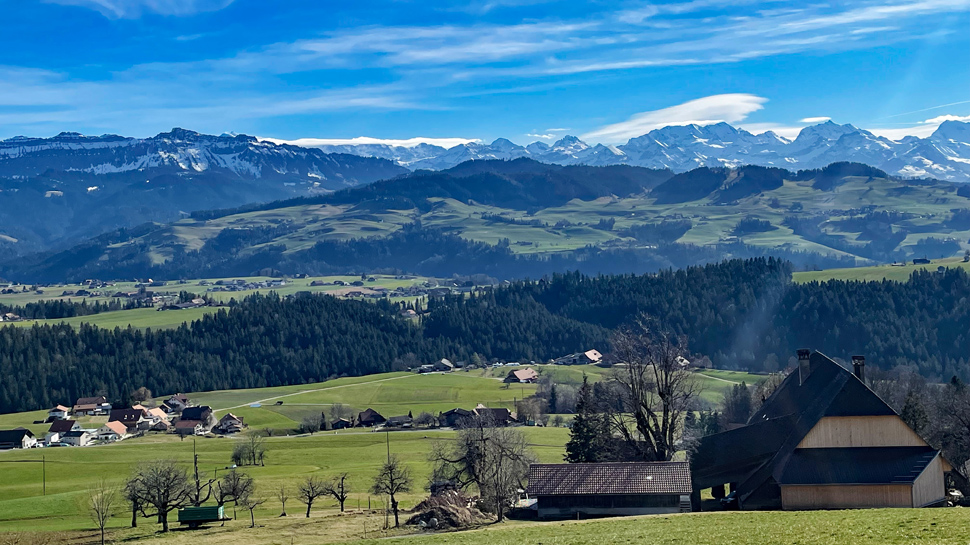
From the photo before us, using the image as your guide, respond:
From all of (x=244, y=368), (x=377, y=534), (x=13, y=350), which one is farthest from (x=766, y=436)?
(x=13, y=350)

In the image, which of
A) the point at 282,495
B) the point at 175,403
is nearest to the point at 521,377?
the point at 175,403

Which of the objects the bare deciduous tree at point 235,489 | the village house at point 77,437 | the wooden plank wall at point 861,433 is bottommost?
the village house at point 77,437

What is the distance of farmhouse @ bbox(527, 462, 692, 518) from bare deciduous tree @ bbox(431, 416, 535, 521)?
2.39m

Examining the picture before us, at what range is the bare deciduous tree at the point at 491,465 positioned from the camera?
2205 inches

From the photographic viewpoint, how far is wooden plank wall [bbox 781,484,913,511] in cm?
4903

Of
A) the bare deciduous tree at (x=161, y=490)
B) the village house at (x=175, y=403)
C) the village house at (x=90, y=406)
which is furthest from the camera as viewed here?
the village house at (x=175, y=403)

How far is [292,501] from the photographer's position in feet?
230

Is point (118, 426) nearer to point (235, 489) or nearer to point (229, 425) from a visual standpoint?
point (229, 425)

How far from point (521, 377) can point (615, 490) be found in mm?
115005

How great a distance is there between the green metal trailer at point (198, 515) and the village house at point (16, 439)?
253 ft

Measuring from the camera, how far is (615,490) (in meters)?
54.1

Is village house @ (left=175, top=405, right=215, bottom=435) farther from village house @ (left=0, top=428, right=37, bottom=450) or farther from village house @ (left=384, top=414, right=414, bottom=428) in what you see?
village house @ (left=384, top=414, right=414, bottom=428)

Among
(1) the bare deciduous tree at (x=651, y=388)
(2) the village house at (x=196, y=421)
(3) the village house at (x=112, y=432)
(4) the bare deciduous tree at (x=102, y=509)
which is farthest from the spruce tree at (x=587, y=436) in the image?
(3) the village house at (x=112, y=432)

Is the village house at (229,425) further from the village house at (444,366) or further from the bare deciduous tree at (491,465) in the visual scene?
the bare deciduous tree at (491,465)
